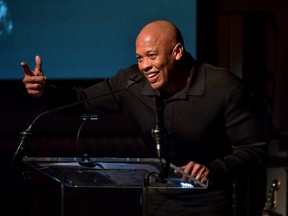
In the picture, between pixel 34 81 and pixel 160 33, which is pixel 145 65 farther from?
pixel 34 81

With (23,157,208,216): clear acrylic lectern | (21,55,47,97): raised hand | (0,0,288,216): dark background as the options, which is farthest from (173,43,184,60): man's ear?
(0,0,288,216): dark background

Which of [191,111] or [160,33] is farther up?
[160,33]

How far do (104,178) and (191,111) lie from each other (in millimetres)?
590

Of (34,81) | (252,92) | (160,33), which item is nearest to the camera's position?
(34,81)

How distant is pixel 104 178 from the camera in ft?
8.06

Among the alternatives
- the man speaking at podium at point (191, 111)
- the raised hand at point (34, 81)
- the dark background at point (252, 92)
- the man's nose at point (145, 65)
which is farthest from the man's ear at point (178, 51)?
the dark background at point (252, 92)

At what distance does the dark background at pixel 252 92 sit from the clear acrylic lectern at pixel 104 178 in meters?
1.96

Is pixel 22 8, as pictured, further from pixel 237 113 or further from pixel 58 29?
pixel 237 113

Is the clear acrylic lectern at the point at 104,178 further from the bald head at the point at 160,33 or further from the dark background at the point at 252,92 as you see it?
the dark background at the point at 252,92

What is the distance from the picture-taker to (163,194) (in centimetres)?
250

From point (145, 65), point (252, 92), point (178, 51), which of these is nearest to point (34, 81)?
point (145, 65)

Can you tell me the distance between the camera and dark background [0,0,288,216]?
449 centimetres

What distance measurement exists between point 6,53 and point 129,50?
79 cm

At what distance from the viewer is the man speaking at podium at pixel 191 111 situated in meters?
2.81
